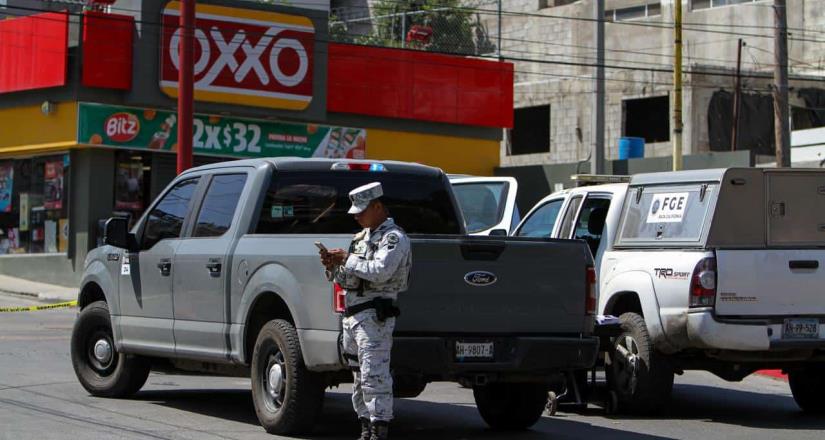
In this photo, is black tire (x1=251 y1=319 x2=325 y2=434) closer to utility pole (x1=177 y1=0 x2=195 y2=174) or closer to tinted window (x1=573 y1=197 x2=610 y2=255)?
tinted window (x1=573 y1=197 x2=610 y2=255)

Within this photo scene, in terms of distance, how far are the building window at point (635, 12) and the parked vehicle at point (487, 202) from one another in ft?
109

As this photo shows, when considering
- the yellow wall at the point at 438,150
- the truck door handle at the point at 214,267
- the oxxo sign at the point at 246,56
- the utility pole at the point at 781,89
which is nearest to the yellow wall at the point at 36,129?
the oxxo sign at the point at 246,56

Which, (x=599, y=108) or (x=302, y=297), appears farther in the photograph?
(x=599, y=108)

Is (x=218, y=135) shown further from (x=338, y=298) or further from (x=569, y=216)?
(x=338, y=298)

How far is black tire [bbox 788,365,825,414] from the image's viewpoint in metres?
11.9

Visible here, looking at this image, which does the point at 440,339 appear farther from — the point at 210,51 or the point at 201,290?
the point at 210,51

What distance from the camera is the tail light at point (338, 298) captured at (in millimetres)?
8414

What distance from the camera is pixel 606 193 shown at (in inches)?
500

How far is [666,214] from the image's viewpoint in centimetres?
1168

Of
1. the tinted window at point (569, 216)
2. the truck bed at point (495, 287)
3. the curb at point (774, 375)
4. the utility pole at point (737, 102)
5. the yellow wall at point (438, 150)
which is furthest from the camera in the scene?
the utility pole at point (737, 102)

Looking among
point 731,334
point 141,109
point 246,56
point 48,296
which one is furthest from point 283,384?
point 246,56

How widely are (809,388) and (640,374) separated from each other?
1.93m

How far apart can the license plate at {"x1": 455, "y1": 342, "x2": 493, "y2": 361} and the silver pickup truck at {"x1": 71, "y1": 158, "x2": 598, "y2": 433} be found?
0.02 metres

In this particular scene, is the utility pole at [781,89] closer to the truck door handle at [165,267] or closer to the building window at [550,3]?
the truck door handle at [165,267]
